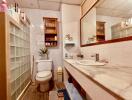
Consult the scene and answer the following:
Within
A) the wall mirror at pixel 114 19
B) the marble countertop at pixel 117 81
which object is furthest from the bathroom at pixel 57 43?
the marble countertop at pixel 117 81

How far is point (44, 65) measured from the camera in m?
2.99

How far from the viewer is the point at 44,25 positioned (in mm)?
Result: 3205

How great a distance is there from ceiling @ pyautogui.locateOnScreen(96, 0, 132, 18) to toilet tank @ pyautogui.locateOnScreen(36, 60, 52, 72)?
1.89m

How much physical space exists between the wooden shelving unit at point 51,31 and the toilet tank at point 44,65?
53cm

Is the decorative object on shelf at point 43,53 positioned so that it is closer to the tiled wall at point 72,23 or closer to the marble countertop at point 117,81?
the tiled wall at point 72,23

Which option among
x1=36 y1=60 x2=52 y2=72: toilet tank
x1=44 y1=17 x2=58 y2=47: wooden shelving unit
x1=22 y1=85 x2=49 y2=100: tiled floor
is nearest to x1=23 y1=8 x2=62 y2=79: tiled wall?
x1=44 y1=17 x2=58 y2=47: wooden shelving unit

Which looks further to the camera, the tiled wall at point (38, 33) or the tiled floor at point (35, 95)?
the tiled wall at point (38, 33)

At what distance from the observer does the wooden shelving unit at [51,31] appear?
3227 millimetres

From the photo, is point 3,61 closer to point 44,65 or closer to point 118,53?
point 118,53

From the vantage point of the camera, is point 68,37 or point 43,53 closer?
point 68,37

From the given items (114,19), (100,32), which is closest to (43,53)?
(100,32)

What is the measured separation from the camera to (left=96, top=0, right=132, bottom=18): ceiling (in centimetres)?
120

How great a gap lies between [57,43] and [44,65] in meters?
0.79

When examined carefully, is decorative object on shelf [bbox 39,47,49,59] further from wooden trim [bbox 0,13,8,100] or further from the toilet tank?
wooden trim [bbox 0,13,8,100]
